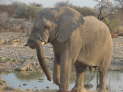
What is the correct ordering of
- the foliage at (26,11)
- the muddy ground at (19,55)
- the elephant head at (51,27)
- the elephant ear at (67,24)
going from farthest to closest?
the foliage at (26,11), the muddy ground at (19,55), the elephant ear at (67,24), the elephant head at (51,27)

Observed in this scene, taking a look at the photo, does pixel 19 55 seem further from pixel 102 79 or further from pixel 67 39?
pixel 67 39

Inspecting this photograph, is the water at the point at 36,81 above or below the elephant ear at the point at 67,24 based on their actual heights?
below

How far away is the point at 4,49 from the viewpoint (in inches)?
766

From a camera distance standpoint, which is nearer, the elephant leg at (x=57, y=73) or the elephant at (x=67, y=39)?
the elephant at (x=67, y=39)

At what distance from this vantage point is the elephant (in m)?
5.71

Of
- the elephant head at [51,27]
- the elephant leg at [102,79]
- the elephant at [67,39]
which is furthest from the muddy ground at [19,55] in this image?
the elephant head at [51,27]

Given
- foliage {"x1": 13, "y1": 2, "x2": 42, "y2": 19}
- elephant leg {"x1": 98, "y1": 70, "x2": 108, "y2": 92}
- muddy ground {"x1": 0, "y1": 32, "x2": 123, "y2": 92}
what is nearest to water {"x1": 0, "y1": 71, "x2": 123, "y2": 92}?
muddy ground {"x1": 0, "y1": 32, "x2": 123, "y2": 92}

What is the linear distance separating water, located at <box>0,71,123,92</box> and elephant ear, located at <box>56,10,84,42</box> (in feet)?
11.2

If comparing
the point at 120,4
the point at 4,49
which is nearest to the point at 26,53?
the point at 4,49

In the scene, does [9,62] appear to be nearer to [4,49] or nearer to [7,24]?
[4,49]

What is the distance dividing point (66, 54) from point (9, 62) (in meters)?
8.99

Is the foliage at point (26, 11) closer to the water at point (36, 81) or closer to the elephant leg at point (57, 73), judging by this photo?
the water at point (36, 81)

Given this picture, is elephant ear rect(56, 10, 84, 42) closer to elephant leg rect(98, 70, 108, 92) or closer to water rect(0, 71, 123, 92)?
elephant leg rect(98, 70, 108, 92)

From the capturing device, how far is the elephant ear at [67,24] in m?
5.89
